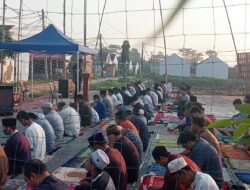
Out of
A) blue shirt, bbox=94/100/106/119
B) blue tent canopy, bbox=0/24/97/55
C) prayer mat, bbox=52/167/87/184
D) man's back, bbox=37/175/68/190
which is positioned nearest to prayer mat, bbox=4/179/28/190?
prayer mat, bbox=52/167/87/184

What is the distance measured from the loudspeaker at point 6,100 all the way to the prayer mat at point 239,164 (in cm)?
689

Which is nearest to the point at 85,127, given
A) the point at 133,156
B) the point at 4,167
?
the point at 133,156

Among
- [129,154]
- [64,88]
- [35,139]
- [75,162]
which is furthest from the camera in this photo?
[64,88]

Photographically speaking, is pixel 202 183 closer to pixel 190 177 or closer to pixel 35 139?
pixel 190 177

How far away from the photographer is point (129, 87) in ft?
45.1

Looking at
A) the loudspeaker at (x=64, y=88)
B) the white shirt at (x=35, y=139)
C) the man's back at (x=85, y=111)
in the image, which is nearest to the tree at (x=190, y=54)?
the man's back at (x=85, y=111)

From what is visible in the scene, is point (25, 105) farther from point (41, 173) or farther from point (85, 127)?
point (41, 173)

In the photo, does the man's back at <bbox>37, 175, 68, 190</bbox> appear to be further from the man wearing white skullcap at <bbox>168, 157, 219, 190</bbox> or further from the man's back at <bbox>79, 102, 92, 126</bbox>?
the man's back at <bbox>79, 102, 92, 126</bbox>

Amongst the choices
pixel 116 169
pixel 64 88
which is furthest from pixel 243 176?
pixel 64 88

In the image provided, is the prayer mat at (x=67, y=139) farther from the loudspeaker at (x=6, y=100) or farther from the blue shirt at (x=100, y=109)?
the loudspeaker at (x=6, y=100)

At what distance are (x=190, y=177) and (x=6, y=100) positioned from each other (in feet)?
29.2

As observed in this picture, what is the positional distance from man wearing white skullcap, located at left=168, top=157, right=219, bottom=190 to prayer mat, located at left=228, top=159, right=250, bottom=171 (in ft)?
10.2

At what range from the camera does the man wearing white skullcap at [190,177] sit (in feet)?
10.2

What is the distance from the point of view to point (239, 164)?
639 cm
